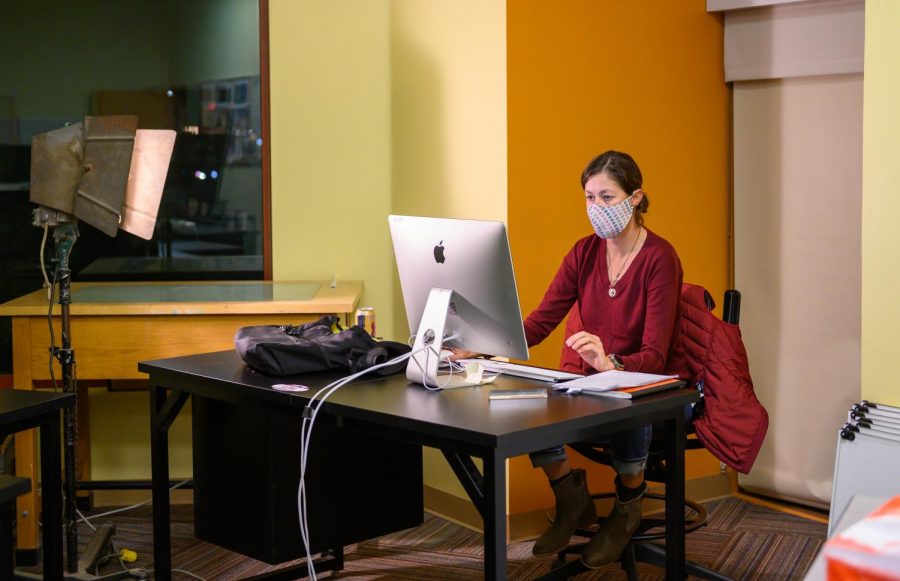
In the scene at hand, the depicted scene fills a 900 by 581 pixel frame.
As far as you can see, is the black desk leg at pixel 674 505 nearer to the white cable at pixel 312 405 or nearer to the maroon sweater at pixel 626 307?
the maroon sweater at pixel 626 307

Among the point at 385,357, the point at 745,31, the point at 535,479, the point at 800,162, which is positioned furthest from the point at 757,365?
the point at 385,357

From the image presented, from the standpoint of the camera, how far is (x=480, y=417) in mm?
2027

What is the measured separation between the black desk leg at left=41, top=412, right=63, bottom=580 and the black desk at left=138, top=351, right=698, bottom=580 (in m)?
0.32

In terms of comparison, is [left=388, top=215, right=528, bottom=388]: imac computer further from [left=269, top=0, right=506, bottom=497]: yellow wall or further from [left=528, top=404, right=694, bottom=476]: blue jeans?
[left=269, top=0, right=506, bottom=497]: yellow wall

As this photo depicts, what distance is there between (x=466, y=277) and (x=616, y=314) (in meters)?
0.69

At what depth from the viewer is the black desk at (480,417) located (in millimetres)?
1920

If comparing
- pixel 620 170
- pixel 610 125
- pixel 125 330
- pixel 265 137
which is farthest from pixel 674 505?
pixel 265 137

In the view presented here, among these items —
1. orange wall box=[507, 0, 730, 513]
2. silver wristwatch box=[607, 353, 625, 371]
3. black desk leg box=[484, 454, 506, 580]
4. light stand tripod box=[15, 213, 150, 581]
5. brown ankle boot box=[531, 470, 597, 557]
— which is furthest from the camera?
orange wall box=[507, 0, 730, 513]

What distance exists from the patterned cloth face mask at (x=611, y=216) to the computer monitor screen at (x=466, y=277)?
1.96 ft

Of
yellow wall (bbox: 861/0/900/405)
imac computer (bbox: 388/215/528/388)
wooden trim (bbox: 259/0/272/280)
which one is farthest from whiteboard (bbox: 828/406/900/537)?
wooden trim (bbox: 259/0/272/280)

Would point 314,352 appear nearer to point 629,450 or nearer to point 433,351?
point 433,351

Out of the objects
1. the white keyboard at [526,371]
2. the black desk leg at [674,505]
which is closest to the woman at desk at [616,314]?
the white keyboard at [526,371]

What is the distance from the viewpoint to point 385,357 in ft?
8.34

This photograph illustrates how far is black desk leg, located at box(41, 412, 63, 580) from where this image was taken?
2.47 metres
